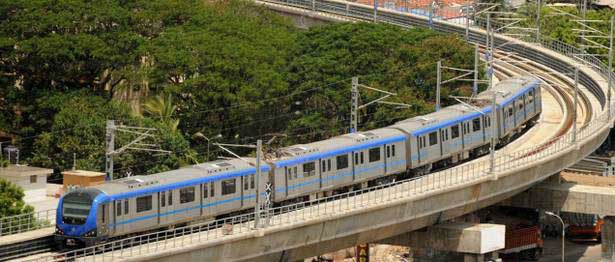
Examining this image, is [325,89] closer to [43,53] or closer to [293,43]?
[293,43]

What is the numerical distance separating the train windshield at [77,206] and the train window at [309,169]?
14.8m

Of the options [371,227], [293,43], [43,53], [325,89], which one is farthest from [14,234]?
[293,43]

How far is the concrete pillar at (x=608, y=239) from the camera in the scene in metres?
101

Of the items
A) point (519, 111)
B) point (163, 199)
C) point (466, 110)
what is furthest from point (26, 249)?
point (519, 111)

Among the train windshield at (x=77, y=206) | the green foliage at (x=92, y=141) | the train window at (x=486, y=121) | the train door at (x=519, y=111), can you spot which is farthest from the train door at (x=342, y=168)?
the train door at (x=519, y=111)

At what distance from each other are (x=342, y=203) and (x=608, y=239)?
1034 inches

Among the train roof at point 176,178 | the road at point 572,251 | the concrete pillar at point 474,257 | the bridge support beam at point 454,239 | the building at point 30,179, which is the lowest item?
the road at point 572,251

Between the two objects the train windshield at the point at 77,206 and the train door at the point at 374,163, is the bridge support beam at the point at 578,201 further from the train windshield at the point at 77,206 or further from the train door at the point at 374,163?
the train windshield at the point at 77,206

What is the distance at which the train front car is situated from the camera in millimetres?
69812

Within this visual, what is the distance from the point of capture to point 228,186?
252ft

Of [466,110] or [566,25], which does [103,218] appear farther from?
[566,25]

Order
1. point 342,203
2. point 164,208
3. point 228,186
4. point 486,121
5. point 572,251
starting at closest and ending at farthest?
1. point 164,208
2. point 228,186
3. point 342,203
4. point 486,121
5. point 572,251

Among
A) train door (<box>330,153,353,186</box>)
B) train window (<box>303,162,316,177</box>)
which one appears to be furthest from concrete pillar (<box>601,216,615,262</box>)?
train window (<box>303,162,316,177</box>)

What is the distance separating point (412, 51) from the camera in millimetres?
118312
